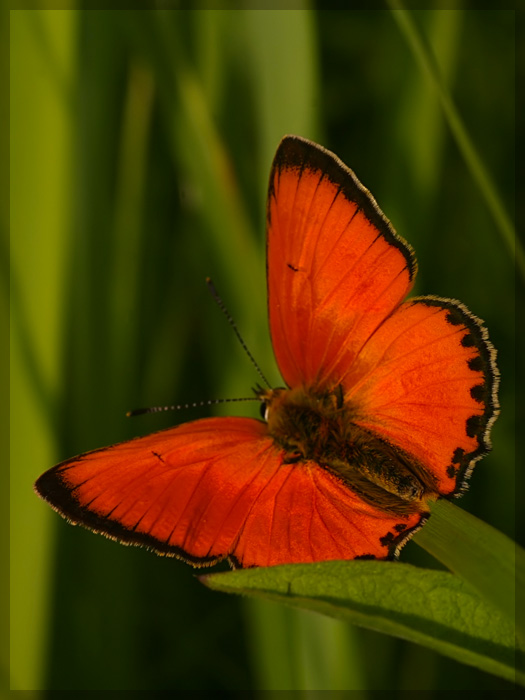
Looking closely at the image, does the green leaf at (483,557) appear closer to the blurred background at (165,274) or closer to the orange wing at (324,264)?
the orange wing at (324,264)

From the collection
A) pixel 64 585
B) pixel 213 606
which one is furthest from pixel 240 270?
pixel 213 606

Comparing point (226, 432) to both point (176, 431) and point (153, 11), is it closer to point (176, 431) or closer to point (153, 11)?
point (176, 431)

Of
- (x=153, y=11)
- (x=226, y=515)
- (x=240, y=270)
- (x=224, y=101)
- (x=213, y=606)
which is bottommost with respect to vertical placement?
(x=213, y=606)

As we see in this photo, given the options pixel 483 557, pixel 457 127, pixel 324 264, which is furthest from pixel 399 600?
pixel 457 127

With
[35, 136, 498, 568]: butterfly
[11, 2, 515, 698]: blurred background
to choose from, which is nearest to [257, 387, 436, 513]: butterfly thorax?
[35, 136, 498, 568]: butterfly

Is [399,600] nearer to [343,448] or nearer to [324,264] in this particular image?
[343,448]

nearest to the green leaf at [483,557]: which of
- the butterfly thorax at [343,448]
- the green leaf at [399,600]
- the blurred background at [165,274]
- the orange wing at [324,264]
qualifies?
the green leaf at [399,600]

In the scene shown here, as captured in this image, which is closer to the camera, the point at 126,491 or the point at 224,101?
the point at 126,491

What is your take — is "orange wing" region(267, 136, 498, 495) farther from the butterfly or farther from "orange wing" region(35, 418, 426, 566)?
"orange wing" region(35, 418, 426, 566)
